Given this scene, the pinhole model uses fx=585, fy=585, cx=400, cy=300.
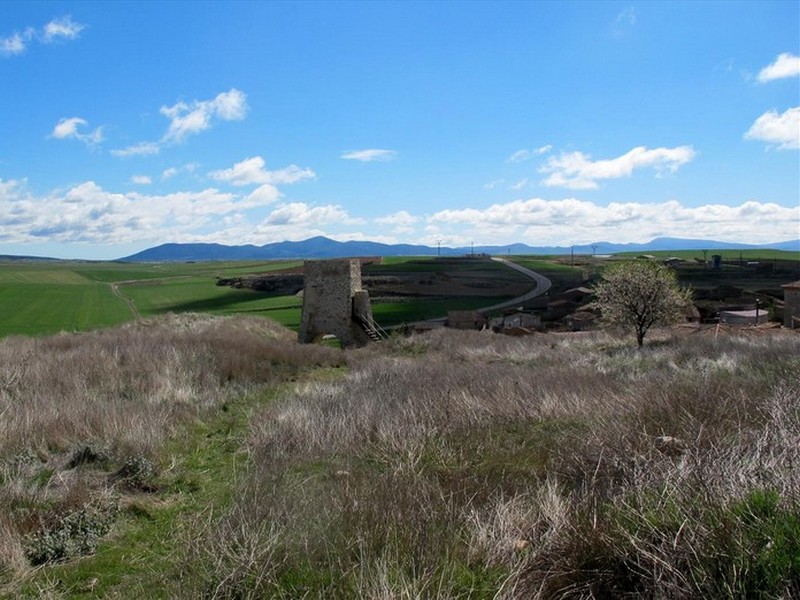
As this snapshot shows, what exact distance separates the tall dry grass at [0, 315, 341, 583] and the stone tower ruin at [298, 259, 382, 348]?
404 inches

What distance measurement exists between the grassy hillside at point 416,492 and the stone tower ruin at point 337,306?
18.1 m

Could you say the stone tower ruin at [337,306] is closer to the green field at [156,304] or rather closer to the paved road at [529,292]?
the green field at [156,304]

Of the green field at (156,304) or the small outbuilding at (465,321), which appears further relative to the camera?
the green field at (156,304)

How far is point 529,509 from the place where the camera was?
13.0ft

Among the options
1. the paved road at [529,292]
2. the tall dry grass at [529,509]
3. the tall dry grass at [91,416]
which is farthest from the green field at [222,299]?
the tall dry grass at [529,509]

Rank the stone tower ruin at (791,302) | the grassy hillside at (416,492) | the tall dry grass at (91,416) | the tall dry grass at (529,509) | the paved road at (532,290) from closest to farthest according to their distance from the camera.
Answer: the tall dry grass at (529,509)
the grassy hillside at (416,492)
the tall dry grass at (91,416)
the stone tower ruin at (791,302)
the paved road at (532,290)

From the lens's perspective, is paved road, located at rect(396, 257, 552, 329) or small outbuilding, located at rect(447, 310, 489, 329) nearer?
small outbuilding, located at rect(447, 310, 489, 329)

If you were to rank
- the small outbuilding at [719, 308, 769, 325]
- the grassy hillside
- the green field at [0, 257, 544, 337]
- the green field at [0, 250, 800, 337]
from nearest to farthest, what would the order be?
1. the grassy hillside
2. the small outbuilding at [719, 308, 769, 325]
3. the green field at [0, 257, 544, 337]
4. the green field at [0, 250, 800, 337]

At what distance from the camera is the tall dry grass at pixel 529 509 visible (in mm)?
2977

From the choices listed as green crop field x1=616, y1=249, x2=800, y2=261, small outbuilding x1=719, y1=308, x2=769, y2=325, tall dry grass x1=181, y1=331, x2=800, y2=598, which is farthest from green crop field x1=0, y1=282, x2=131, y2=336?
green crop field x1=616, y1=249, x2=800, y2=261

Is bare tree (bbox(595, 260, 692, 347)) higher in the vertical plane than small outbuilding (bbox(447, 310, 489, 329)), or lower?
higher

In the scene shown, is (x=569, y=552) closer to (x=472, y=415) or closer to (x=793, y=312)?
(x=472, y=415)

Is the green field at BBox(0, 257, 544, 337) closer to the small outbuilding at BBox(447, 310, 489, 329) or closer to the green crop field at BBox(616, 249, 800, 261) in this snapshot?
the small outbuilding at BBox(447, 310, 489, 329)

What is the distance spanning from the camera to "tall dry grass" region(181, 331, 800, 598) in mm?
2977
